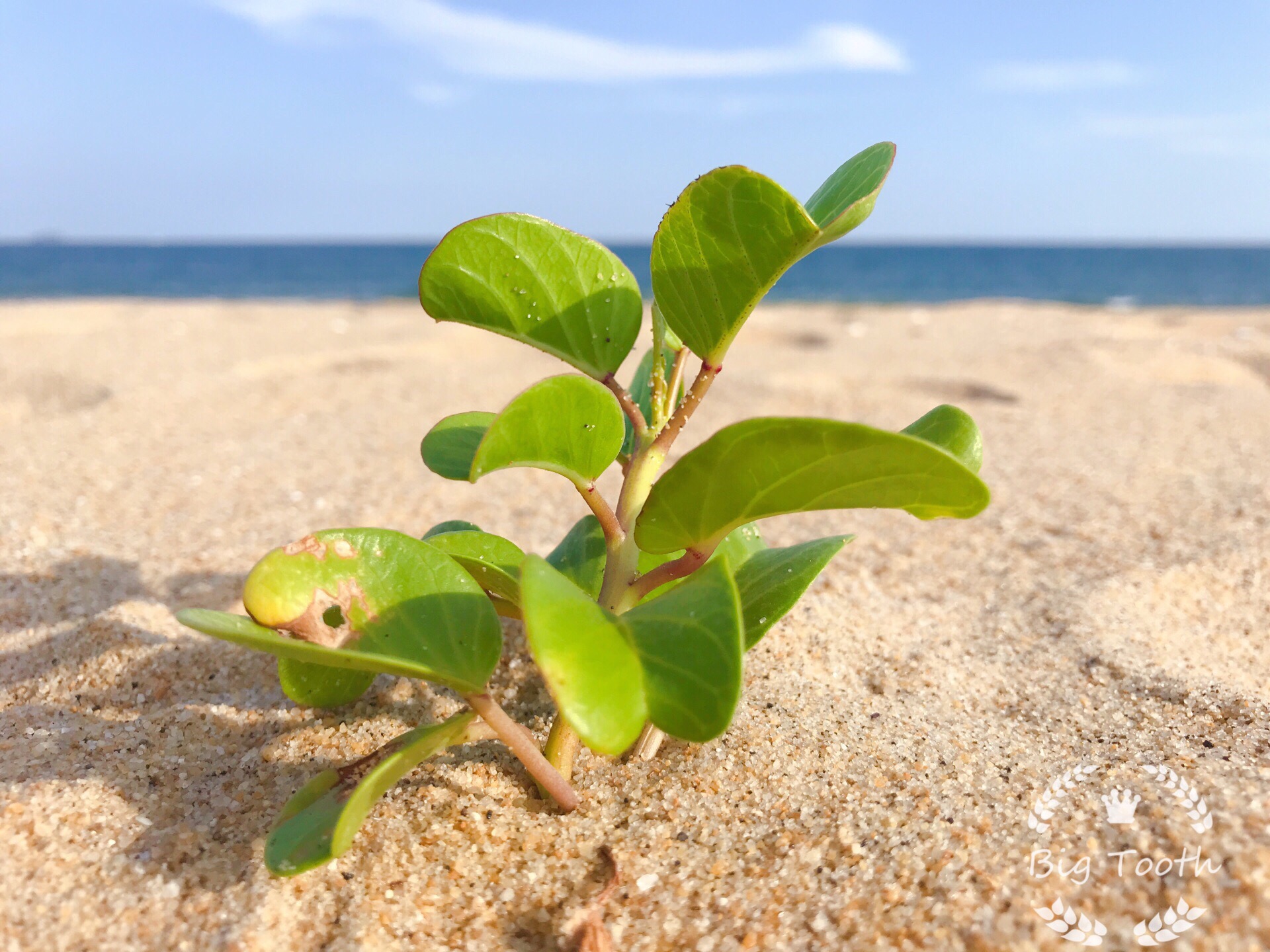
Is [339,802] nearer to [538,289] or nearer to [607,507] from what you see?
[607,507]

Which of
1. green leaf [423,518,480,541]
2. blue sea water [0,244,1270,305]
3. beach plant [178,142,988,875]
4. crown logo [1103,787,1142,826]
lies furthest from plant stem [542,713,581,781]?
blue sea water [0,244,1270,305]

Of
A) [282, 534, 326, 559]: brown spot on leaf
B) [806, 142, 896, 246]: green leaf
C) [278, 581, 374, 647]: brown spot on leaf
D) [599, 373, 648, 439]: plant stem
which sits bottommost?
[278, 581, 374, 647]: brown spot on leaf

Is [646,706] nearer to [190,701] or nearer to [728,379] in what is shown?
[190,701]

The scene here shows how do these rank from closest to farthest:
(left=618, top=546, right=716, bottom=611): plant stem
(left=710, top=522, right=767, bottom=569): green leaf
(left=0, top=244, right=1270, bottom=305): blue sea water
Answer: (left=618, top=546, right=716, bottom=611): plant stem, (left=710, top=522, right=767, bottom=569): green leaf, (left=0, top=244, right=1270, bottom=305): blue sea water

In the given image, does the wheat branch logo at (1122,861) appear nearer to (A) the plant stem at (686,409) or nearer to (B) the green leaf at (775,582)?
(B) the green leaf at (775,582)

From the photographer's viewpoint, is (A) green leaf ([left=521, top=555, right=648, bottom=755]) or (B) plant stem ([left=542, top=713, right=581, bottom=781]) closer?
(A) green leaf ([left=521, top=555, right=648, bottom=755])

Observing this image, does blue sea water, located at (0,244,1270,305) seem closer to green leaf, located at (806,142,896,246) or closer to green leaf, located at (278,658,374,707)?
green leaf, located at (278,658,374,707)

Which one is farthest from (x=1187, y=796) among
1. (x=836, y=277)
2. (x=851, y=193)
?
(x=836, y=277)
